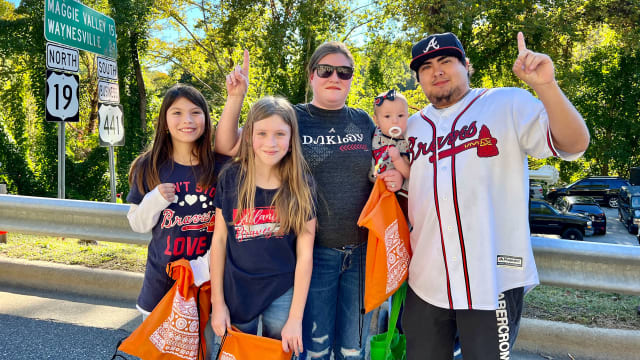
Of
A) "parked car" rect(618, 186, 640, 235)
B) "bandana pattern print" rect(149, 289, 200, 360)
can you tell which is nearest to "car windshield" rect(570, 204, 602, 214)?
"parked car" rect(618, 186, 640, 235)

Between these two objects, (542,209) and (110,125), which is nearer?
(110,125)

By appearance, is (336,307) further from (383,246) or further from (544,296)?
(544,296)

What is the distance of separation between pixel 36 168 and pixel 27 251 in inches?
450

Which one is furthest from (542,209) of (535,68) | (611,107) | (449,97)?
(611,107)

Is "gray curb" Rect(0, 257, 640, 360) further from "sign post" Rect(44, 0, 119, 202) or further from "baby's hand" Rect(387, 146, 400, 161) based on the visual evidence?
"sign post" Rect(44, 0, 119, 202)

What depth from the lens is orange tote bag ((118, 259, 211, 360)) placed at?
7.33 ft

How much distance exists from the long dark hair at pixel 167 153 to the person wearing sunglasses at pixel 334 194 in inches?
4.9

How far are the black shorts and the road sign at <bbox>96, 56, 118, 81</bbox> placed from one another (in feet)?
19.6

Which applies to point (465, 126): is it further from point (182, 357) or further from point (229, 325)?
point (182, 357)

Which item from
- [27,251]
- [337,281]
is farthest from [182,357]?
[27,251]

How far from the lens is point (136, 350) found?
2215 mm

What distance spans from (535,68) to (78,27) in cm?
567

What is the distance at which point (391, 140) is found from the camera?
2.37m

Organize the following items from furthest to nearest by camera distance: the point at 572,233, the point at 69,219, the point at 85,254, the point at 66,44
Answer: the point at 572,233, the point at 66,44, the point at 85,254, the point at 69,219
